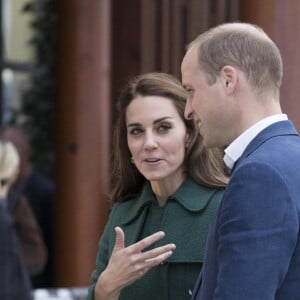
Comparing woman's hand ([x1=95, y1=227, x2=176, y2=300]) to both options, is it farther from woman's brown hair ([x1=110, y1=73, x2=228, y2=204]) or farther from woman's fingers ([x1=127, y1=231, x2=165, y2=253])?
woman's brown hair ([x1=110, y1=73, x2=228, y2=204])

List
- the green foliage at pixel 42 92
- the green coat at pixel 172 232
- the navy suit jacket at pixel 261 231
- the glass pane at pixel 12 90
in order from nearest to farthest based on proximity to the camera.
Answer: the navy suit jacket at pixel 261 231 < the green coat at pixel 172 232 < the green foliage at pixel 42 92 < the glass pane at pixel 12 90

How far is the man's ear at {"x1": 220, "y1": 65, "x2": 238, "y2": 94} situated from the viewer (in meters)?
2.45

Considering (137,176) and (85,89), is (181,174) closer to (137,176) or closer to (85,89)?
(137,176)

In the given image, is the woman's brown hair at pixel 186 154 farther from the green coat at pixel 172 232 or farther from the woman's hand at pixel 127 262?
the woman's hand at pixel 127 262

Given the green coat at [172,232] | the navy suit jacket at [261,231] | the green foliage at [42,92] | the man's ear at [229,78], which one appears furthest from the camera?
the green foliage at [42,92]

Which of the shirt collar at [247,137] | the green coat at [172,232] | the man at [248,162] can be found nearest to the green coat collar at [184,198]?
the green coat at [172,232]

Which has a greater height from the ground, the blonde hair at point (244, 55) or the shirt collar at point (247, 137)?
the blonde hair at point (244, 55)

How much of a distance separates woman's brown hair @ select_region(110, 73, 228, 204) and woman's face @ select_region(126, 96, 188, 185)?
0.02 meters

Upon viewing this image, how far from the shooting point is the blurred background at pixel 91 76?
4539 millimetres

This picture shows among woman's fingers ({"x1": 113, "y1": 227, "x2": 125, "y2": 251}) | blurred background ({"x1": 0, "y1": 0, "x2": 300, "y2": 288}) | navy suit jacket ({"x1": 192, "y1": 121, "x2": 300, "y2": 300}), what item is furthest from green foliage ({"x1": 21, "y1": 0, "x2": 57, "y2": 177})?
navy suit jacket ({"x1": 192, "y1": 121, "x2": 300, "y2": 300})

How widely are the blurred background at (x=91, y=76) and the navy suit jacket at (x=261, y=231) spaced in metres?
1.99

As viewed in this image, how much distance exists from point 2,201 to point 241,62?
319 centimetres

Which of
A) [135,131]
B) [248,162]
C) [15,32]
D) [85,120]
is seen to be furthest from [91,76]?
[248,162]

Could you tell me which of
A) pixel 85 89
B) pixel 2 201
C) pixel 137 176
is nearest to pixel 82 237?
pixel 85 89
